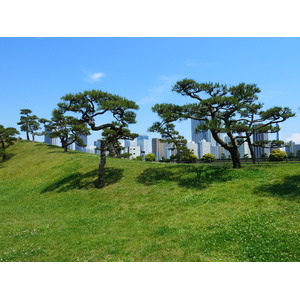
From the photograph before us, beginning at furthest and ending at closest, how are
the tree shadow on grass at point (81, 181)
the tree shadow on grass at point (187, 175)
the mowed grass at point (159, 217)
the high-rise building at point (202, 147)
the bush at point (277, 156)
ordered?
the high-rise building at point (202, 147) → the bush at point (277, 156) → the tree shadow on grass at point (81, 181) → the tree shadow on grass at point (187, 175) → the mowed grass at point (159, 217)

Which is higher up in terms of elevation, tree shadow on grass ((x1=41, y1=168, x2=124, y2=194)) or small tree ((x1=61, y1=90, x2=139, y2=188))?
small tree ((x1=61, y1=90, x2=139, y2=188))

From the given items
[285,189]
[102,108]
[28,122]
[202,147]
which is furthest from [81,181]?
[202,147]

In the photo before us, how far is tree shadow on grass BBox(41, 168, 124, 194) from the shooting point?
23.9 m

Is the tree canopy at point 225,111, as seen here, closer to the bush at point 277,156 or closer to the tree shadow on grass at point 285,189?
the tree shadow on grass at point 285,189

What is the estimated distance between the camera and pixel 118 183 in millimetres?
22688

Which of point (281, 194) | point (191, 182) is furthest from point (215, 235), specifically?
point (191, 182)

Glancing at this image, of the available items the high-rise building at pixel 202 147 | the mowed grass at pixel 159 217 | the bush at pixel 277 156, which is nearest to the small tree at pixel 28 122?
the mowed grass at pixel 159 217

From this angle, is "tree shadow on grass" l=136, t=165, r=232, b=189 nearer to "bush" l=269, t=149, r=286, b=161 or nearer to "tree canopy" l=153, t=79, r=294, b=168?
"tree canopy" l=153, t=79, r=294, b=168

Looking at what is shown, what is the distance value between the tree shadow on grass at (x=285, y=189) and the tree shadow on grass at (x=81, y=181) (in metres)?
14.8

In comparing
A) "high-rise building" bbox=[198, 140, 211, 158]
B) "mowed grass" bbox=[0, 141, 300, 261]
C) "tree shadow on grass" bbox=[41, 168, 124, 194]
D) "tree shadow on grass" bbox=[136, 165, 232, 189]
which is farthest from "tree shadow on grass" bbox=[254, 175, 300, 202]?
"high-rise building" bbox=[198, 140, 211, 158]

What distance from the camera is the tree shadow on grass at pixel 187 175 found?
19602 mm

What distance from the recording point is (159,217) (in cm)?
1367

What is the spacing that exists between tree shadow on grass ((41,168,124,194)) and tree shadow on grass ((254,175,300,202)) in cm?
1476

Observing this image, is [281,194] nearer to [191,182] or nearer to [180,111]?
[191,182]
